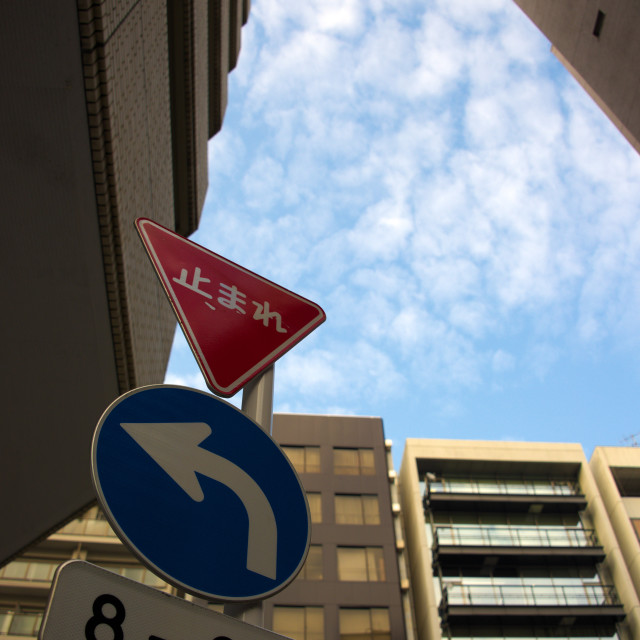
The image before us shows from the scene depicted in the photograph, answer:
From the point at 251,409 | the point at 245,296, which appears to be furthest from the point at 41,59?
the point at 251,409

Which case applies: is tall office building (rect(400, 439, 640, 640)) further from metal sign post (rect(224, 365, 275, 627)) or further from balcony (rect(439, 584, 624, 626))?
metal sign post (rect(224, 365, 275, 627))

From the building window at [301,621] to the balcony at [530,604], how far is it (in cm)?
680

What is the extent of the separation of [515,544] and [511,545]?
17.3 inches

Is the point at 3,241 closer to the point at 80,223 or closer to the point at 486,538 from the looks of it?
the point at 80,223

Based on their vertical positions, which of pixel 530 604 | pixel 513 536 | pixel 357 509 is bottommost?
pixel 530 604

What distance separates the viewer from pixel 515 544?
3139 cm

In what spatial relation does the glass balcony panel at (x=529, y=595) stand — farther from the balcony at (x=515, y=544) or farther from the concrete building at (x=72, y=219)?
the concrete building at (x=72, y=219)

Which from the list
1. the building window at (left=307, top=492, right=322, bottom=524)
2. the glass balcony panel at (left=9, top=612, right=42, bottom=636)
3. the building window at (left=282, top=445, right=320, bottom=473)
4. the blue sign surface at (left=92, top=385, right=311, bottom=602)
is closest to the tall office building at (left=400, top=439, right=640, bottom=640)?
the building window at (left=307, top=492, right=322, bottom=524)

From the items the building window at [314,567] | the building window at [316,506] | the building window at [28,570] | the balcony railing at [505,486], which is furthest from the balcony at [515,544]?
the building window at [28,570]

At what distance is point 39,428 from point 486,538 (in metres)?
26.7

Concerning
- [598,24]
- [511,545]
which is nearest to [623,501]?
[511,545]

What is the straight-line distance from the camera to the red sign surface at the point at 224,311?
249 cm

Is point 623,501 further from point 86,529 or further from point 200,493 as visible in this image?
point 200,493

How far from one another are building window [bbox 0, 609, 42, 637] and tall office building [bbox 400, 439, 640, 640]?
18248 millimetres
